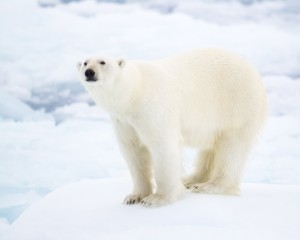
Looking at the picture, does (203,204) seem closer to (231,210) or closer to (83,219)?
(231,210)

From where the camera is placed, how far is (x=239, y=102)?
6105mm

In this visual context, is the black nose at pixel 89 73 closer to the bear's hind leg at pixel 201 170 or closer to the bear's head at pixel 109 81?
the bear's head at pixel 109 81

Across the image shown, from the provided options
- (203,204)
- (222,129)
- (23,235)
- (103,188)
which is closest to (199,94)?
(222,129)

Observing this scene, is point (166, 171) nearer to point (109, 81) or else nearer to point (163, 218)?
point (163, 218)

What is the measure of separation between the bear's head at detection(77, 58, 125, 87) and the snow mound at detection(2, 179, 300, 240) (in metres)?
1.26

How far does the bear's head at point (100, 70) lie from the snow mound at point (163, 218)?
126 centimetres

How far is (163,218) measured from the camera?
523 cm

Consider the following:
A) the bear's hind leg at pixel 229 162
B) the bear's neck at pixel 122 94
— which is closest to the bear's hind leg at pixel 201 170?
the bear's hind leg at pixel 229 162

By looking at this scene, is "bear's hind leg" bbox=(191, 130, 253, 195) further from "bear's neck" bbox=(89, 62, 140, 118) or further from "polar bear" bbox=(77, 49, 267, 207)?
"bear's neck" bbox=(89, 62, 140, 118)

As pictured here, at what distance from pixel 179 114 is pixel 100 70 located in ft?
3.16

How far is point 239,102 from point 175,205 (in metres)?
1.34

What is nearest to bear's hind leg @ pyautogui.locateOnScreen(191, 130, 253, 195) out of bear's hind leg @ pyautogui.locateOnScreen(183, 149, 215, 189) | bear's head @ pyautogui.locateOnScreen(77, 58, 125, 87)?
bear's hind leg @ pyautogui.locateOnScreen(183, 149, 215, 189)

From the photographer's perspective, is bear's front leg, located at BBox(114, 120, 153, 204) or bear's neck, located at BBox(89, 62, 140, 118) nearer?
bear's neck, located at BBox(89, 62, 140, 118)

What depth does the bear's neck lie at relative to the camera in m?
5.29
